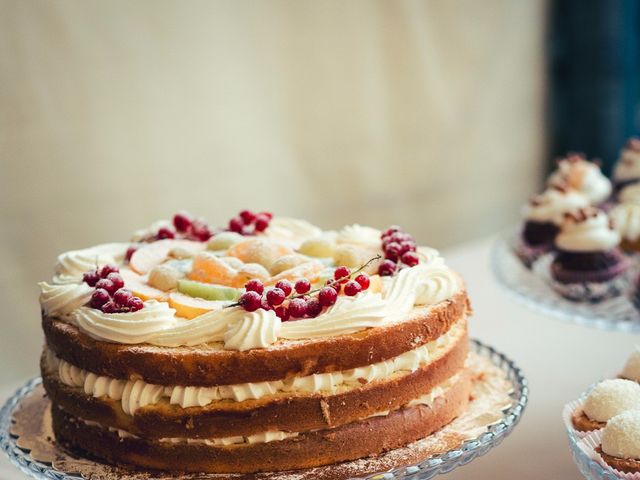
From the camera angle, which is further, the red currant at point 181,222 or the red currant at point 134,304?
the red currant at point 181,222

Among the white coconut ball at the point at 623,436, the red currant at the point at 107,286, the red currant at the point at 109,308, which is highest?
the red currant at the point at 107,286

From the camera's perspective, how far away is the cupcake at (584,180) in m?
3.89

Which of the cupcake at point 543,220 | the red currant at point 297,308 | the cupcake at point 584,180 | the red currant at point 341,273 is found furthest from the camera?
the cupcake at point 584,180

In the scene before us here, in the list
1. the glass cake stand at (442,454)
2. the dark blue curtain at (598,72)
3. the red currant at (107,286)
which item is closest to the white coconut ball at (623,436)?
the glass cake stand at (442,454)

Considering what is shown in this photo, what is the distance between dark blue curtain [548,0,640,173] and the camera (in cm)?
519

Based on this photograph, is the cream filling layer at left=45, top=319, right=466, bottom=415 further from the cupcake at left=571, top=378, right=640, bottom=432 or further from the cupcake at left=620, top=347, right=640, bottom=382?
the cupcake at left=620, top=347, right=640, bottom=382

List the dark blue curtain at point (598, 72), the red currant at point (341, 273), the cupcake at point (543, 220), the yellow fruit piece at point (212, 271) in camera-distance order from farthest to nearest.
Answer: the dark blue curtain at point (598, 72) < the cupcake at point (543, 220) < the yellow fruit piece at point (212, 271) < the red currant at point (341, 273)

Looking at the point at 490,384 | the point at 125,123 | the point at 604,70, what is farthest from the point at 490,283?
the point at 604,70

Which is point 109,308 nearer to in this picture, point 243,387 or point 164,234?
point 243,387

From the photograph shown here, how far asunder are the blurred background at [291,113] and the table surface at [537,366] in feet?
0.45

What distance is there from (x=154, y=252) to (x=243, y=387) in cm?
71

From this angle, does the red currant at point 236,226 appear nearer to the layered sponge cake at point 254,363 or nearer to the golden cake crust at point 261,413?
the layered sponge cake at point 254,363

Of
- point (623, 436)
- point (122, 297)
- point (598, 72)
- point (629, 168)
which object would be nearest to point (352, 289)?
point (122, 297)

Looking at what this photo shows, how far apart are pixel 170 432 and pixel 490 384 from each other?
0.83 m
